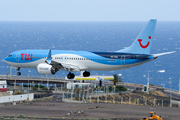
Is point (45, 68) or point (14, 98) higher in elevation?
point (45, 68)

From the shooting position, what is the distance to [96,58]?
75812mm

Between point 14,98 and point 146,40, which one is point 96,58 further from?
point 14,98

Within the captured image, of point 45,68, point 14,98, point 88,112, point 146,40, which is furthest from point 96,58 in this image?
point 14,98

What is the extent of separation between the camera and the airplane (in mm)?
75062

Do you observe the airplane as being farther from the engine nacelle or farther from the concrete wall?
the concrete wall

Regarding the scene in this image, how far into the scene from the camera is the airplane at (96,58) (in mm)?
75062

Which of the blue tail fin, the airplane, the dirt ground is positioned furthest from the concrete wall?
the blue tail fin

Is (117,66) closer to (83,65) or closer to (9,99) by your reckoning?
(83,65)

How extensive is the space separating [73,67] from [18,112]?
15.7 m

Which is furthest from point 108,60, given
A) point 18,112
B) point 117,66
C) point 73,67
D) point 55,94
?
point 55,94

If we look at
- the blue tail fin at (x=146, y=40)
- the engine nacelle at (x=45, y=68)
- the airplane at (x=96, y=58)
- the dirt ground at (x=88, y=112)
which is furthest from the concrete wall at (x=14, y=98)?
the blue tail fin at (x=146, y=40)

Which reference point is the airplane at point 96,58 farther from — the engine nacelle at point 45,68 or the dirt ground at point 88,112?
the dirt ground at point 88,112

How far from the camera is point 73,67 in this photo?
77.6 metres

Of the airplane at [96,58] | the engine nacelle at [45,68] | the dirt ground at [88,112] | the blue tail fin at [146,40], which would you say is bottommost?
the dirt ground at [88,112]
